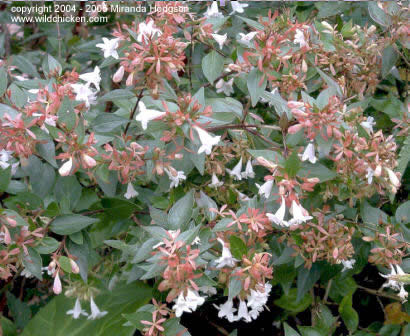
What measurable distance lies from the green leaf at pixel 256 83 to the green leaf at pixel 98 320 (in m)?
0.97

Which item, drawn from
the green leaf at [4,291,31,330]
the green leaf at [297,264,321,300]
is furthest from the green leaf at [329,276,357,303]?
the green leaf at [4,291,31,330]

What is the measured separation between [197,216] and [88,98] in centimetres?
48

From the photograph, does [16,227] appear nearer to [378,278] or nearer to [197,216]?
[197,216]

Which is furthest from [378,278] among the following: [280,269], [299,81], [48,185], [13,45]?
[13,45]

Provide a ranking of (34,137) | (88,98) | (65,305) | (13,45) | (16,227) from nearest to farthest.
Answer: (34,137), (16,227), (88,98), (65,305), (13,45)

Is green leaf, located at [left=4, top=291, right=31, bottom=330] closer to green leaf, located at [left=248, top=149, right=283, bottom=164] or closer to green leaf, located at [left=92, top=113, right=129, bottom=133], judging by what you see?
green leaf, located at [left=92, top=113, right=129, bottom=133]

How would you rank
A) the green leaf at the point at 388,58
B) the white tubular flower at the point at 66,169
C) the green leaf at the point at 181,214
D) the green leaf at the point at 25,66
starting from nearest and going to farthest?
the white tubular flower at the point at 66,169 → the green leaf at the point at 181,214 → the green leaf at the point at 388,58 → the green leaf at the point at 25,66

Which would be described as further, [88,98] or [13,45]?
[13,45]

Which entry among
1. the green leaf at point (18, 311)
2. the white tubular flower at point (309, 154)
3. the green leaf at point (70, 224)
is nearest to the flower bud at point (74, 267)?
the green leaf at point (70, 224)

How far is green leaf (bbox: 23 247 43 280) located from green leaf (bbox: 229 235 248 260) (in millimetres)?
539

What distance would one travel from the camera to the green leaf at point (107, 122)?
1.52 m

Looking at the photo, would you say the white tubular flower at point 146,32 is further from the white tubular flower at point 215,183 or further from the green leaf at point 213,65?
the white tubular flower at point 215,183

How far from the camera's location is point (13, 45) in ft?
10.1

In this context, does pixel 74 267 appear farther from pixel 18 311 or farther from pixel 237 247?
pixel 18 311
